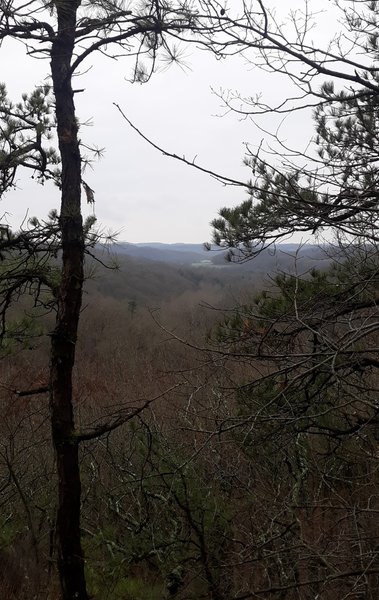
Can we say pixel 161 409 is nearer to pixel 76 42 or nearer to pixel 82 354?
pixel 76 42

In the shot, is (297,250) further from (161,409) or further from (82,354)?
(82,354)

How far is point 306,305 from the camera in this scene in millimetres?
3611

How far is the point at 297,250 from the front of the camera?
115 inches

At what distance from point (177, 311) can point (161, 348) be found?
21.6 feet

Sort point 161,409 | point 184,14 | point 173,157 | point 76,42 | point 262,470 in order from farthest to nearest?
point 161,409
point 262,470
point 76,42
point 184,14
point 173,157

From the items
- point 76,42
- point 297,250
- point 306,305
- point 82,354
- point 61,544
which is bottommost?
point 82,354

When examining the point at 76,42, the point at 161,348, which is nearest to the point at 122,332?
the point at 161,348

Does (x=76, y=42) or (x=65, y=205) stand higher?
(x=76, y=42)

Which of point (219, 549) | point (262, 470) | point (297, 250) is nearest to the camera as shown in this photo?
point (297, 250)

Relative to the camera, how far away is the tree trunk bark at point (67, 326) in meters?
3.26

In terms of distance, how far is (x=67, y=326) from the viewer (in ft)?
11.0

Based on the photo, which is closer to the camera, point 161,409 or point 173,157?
point 173,157

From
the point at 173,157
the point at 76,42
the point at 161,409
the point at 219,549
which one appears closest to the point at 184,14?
the point at 76,42

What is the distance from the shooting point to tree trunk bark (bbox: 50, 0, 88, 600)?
326 cm
